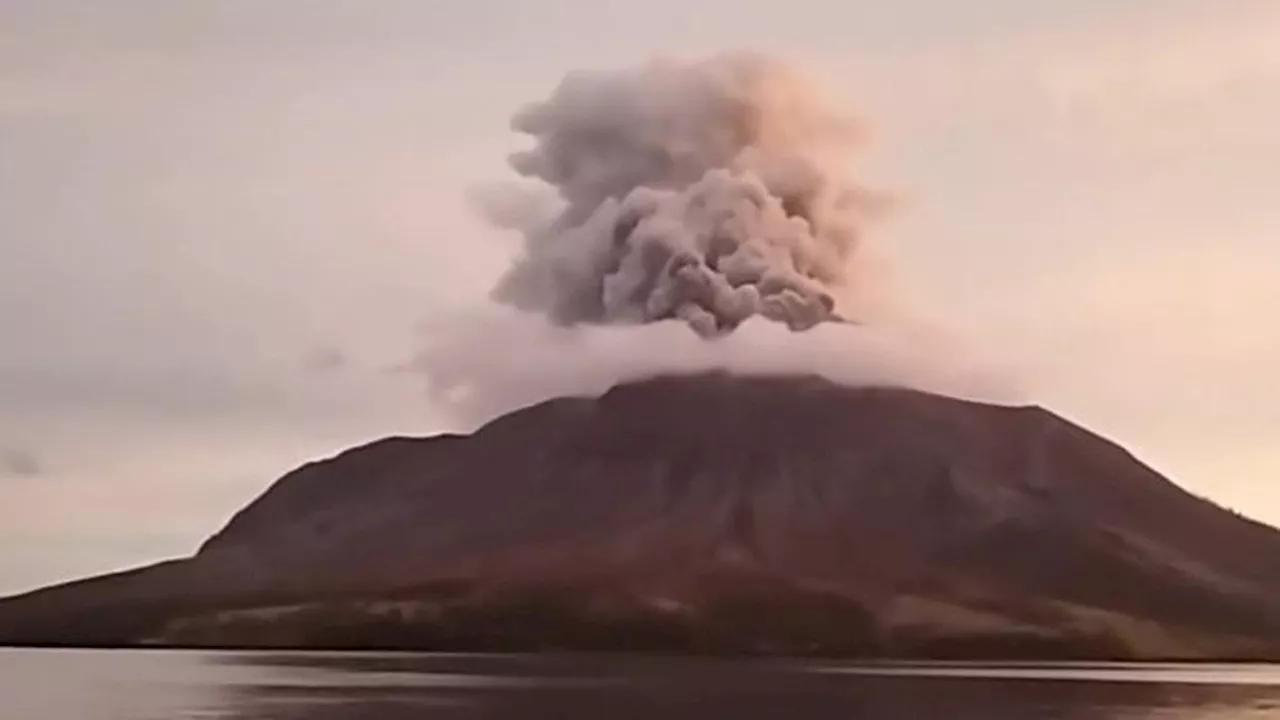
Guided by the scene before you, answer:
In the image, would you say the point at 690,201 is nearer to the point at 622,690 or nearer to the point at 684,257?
the point at 684,257

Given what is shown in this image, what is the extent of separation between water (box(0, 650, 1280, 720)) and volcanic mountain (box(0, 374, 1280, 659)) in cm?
18

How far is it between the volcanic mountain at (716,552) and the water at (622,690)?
18 centimetres

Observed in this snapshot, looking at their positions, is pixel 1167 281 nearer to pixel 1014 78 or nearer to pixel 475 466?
pixel 1014 78

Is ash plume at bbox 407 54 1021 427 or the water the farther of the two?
ash plume at bbox 407 54 1021 427

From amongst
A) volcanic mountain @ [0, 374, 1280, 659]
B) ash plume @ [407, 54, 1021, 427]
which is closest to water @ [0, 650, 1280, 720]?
volcanic mountain @ [0, 374, 1280, 659]

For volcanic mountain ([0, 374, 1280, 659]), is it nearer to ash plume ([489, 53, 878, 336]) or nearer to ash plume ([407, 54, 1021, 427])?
ash plume ([407, 54, 1021, 427])

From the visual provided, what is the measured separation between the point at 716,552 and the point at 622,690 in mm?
1127

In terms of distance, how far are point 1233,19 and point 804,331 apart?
3755 millimetres

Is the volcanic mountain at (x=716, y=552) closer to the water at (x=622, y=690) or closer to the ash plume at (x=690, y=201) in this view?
the water at (x=622, y=690)

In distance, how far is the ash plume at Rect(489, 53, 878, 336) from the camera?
14.7 m

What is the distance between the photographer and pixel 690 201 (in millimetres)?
14875

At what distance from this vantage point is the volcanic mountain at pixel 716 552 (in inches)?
560

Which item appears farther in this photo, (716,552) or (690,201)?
(690,201)

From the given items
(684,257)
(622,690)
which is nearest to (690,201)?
(684,257)
